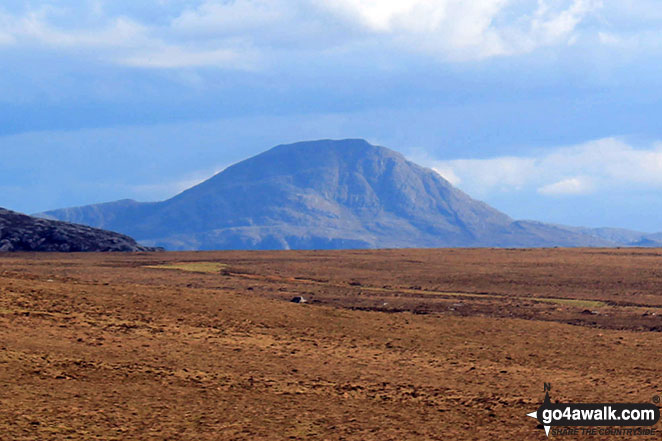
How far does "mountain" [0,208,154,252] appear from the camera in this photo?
302 feet

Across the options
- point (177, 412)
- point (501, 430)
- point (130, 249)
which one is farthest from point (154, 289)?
point (130, 249)

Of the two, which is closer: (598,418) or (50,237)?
(598,418)

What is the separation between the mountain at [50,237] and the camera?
92.0 m

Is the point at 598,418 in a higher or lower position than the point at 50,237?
lower

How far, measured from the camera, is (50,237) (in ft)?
312

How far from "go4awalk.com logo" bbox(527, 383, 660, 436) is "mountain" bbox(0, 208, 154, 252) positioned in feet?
268

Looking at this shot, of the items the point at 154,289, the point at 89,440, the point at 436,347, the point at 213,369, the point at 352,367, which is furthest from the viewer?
the point at 154,289

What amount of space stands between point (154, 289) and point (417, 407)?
1712cm

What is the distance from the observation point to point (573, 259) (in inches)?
2832

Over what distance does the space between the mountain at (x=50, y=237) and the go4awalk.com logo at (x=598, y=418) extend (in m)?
81.8

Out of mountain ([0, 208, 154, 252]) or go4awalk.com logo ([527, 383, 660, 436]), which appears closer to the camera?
go4awalk.com logo ([527, 383, 660, 436])

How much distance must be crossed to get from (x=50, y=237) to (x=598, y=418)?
8650 centimetres

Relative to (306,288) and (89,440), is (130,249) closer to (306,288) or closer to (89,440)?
(306,288)

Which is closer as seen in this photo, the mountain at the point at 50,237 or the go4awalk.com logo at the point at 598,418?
the go4awalk.com logo at the point at 598,418
